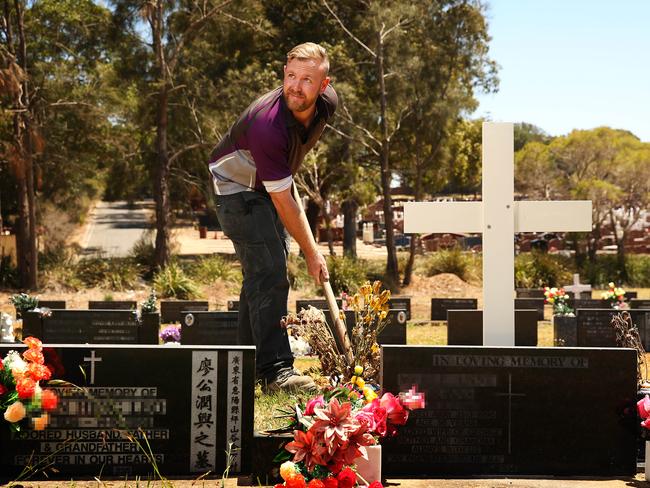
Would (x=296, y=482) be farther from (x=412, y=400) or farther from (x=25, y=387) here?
(x=25, y=387)

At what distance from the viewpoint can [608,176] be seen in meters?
31.9

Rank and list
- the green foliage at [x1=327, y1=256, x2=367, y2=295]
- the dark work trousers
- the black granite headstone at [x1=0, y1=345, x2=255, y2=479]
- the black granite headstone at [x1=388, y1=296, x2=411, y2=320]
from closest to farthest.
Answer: the black granite headstone at [x1=0, y1=345, x2=255, y2=479] → the dark work trousers → the black granite headstone at [x1=388, y1=296, x2=411, y2=320] → the green foliage at [x1=327, y1=256, x2=367, y2=295]

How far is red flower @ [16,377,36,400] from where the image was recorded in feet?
14.4

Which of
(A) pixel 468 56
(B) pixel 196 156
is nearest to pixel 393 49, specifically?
(A) pixel 468 56

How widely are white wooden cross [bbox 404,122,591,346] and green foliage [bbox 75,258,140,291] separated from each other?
17.3m

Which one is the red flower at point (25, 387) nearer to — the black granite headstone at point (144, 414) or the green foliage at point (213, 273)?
the black granite headstone at point (144, 414)

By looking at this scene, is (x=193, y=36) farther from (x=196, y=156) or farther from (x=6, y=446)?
(x=6, y=446)

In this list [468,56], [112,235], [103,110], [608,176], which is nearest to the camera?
[103,110]

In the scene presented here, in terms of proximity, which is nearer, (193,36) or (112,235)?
(193,36)

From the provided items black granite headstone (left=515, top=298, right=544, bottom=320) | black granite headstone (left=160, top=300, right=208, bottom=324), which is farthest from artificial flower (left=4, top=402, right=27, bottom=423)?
black granite headstone (left=515, top=298, right=544, bottom=320)

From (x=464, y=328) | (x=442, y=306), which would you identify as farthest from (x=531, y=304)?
(x=464, y=328)

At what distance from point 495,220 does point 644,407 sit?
198cm

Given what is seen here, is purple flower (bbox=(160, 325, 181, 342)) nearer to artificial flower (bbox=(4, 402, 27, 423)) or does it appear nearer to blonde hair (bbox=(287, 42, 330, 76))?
blonde hair (bbox=(287, 42, 330, 76))

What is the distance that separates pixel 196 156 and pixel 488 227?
22712mm
